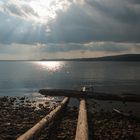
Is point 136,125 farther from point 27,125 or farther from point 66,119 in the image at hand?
point 27,125

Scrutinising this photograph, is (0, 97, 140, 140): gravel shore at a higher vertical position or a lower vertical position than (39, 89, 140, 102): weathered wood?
lower

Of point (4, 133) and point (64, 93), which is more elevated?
point (64, 93)

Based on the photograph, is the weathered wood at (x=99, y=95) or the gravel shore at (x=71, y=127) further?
the weathered wood at (x=99, y=95)

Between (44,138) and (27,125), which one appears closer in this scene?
(44,138)

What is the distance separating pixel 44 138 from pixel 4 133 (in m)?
2.56

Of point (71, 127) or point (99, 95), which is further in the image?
point (99, 95)

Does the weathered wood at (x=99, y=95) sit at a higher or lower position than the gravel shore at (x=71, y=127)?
higher

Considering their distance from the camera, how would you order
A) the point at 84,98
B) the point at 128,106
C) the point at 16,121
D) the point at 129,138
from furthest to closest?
the point at 128,106, the point at 84,98, the point at 16,121, the point at 129,138

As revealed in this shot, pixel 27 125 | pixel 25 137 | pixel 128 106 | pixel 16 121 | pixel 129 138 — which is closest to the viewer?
pixel 25 137

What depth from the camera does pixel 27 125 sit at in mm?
20406

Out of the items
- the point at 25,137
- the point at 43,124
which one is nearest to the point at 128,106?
the point at 43,124

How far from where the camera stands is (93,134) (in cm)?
1816

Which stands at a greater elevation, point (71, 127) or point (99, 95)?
point (99, 95)

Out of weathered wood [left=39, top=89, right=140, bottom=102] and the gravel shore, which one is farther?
weathered wood [left=39, top=89, right=140, bottom=102]
